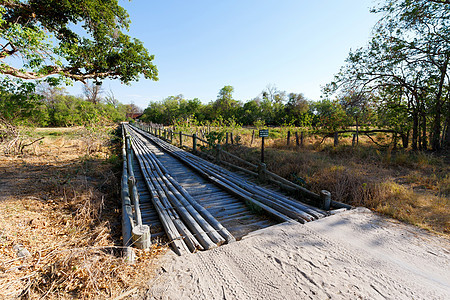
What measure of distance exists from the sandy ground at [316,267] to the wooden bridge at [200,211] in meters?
0.39

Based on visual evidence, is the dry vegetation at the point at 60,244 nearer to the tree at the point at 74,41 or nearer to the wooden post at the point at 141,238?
the wooden post at the point at 141,238

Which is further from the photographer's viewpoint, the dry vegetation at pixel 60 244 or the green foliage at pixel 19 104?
the green foliage at pixel 19 104

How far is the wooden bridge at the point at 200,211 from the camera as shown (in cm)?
315

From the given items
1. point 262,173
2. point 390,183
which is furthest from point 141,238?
point 390,183

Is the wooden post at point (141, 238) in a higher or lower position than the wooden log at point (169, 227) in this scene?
higher

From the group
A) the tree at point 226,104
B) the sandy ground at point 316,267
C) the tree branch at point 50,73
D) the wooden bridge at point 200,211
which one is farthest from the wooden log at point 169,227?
the tree at point 226,104

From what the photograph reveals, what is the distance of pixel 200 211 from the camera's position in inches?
162

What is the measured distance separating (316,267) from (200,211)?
2.32 m

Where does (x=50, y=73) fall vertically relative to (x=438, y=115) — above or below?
above

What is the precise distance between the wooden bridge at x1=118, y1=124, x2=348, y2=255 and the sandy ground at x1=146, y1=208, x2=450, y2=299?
0.39 meters

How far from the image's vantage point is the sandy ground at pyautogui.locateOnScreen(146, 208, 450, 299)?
A: 219 cm

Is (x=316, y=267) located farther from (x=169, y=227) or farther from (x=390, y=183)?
(x=390, y=183)

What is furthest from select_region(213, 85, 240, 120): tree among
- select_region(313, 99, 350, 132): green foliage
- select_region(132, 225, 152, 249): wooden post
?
select_region(132, 225, 152, 249): wooden post

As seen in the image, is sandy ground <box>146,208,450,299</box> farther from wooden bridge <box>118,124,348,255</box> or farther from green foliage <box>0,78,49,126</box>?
green foliage <box>0,78,49,126</box>
